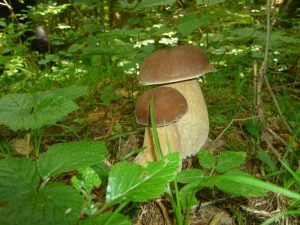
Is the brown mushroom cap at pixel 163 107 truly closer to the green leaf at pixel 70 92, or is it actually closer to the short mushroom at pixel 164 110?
the short mushroom at pixel 164 110

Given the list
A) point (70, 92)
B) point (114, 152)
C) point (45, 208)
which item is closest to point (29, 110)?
point (70, 92)

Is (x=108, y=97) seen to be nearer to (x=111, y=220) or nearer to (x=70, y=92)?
(x=70, y=92)

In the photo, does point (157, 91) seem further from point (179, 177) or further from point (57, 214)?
point (57, 214)

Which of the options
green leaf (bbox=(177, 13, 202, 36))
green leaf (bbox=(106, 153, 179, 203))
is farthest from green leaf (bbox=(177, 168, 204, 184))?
green leaf (bbox=(177, 13, 202, 36))

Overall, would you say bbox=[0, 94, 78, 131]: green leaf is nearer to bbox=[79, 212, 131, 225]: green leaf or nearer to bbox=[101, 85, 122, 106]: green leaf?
bbox=[79, 212, 131, 225]: green leaf

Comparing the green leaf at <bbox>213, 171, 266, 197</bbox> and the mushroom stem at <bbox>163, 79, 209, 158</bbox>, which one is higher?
the green leaf at <bbox>213, 171, 266, 197</bbox>

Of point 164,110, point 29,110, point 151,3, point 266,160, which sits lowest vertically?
point 266,160
